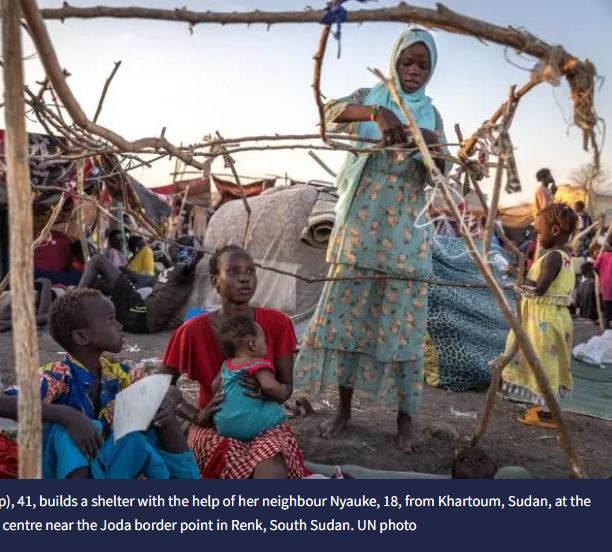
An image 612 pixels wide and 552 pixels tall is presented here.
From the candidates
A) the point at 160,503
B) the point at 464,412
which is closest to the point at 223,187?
the point at 464,412

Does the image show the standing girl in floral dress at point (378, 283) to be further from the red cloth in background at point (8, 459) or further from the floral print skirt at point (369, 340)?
the red cloth in background at point (8, 459)

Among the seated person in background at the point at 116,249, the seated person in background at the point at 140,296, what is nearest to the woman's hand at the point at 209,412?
the seated person in background at the point at 140,296

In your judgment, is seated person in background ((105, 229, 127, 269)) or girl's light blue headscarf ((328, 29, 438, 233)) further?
seated person in background ((105, 229, 127, 269))

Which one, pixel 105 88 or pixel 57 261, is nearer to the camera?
pixel 105 88

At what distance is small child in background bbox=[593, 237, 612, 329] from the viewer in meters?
8.88

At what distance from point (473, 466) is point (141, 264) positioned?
26.7ft

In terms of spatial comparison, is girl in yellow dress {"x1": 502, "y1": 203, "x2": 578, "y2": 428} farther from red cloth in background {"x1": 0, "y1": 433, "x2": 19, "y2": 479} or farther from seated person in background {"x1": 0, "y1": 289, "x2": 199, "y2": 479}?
red cloth in background {"x1": 0, "y1": 433, "x2": 19, "y2": 479}

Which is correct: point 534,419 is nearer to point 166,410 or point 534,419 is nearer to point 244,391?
point 244,391

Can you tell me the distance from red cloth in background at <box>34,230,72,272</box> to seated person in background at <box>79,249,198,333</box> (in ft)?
3.79

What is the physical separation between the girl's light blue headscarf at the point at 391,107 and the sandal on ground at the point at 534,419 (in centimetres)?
191

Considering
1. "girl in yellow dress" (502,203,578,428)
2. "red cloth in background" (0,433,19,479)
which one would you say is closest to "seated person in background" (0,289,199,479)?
"red cloth in background" (0,433,19,479)

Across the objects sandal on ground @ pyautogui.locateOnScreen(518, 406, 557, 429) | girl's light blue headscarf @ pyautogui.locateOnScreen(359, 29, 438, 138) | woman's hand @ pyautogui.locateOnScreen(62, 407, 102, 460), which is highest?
girl's light blue headscarf @ pyautogui.locateOnScreen(359, 29, 438, 138)

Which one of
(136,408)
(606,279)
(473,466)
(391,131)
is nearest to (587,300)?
(606,279)

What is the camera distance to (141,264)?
1018cm
